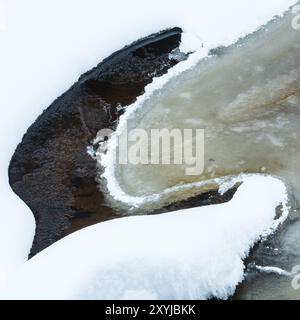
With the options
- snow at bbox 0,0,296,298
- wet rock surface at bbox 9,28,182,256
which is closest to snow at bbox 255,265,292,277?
wet rock surface at bbox 9,28,182,256

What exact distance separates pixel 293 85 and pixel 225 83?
91 cm

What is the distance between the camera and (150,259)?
4.95 metres

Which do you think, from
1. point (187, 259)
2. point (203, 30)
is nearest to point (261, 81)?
point (203, 30)

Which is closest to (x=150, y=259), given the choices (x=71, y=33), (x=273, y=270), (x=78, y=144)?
(x=273, y=270)

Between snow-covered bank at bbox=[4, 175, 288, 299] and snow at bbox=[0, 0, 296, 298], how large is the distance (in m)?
1.80

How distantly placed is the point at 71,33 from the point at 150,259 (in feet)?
13.5

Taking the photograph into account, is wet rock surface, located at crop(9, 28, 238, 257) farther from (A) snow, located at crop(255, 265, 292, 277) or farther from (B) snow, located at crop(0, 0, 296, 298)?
(A) snow, located at crop(255, 265, 292, 277)

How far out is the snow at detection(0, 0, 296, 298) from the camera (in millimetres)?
7070

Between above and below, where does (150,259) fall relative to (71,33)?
below

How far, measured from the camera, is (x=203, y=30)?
8133 millimetres

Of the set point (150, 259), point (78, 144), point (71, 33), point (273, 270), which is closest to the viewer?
point (150, 259)

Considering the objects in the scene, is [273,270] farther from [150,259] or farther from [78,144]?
[78,144]
